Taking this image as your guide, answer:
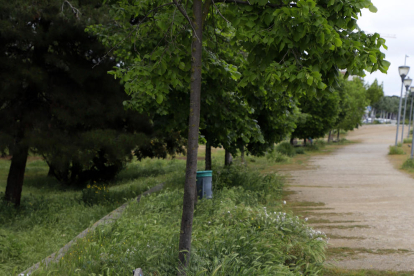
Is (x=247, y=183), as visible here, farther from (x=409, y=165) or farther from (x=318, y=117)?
(x=318, y=117)

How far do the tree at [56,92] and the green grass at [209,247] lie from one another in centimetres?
472

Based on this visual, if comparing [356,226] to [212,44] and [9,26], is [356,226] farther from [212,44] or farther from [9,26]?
[9,26]

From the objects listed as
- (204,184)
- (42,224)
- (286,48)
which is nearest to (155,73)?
(286,48)

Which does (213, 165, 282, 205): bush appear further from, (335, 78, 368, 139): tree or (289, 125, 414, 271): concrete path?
(335, 78, 368, 139): tree

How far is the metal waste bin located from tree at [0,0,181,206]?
3.50 metres

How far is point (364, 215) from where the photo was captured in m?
8.05

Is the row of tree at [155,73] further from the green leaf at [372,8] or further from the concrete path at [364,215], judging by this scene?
the concrete path at [364,215]

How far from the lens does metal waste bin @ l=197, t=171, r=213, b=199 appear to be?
802cm

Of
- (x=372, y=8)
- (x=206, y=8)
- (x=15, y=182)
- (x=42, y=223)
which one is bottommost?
(x=42, y=223)

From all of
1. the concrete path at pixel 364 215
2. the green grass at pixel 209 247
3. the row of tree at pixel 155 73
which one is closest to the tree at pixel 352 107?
the concrete path at pixel 364 215

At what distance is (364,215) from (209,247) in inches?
187

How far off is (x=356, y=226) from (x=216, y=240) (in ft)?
11.9

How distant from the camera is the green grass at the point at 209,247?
13.4 ft

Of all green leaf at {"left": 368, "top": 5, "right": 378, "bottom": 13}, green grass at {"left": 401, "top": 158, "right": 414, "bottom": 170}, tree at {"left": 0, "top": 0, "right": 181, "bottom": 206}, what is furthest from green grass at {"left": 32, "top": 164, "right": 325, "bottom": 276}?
green grass at {"left": 401, "top": 158, "right": 414, "bottom": 170}
